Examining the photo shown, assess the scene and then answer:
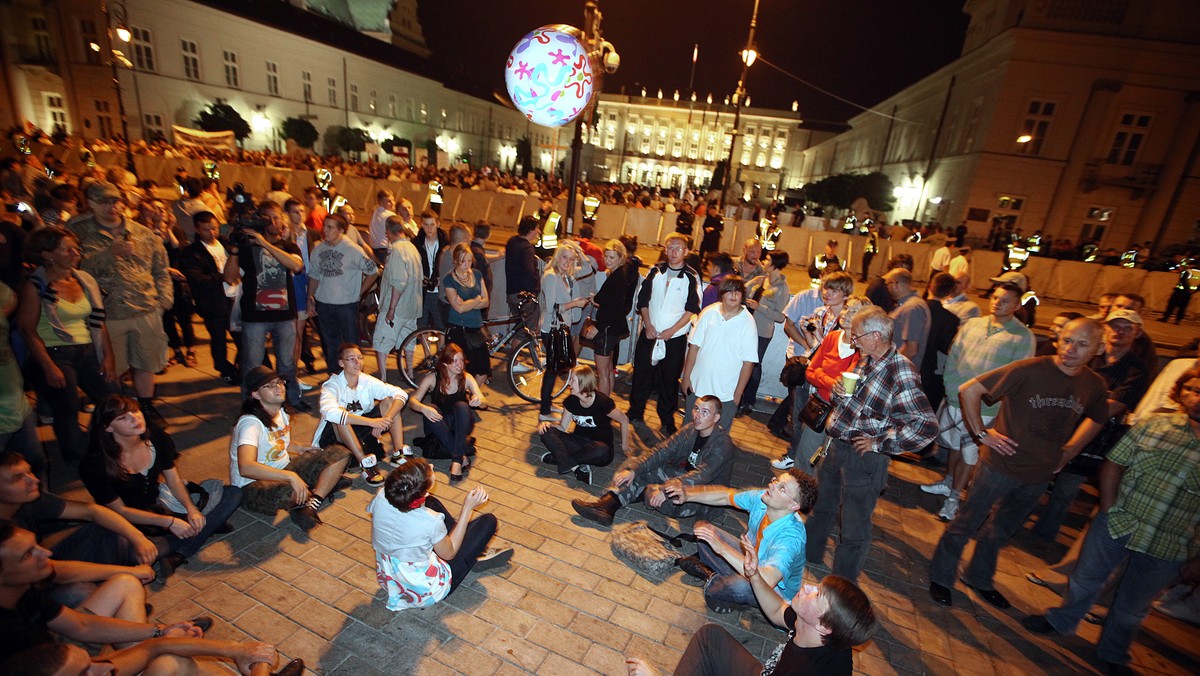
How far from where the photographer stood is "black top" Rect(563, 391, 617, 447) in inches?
217

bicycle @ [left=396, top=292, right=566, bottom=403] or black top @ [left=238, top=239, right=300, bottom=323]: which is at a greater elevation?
black top @ [left=238, top=239, right=300, bottom=323]

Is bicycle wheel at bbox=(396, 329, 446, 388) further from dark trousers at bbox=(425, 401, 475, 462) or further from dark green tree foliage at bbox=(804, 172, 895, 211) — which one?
dark green tree foliage at bbox=(804, 172, 895, 211)

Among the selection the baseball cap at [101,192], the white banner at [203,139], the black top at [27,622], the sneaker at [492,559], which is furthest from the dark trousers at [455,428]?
the white banner at [203,139]

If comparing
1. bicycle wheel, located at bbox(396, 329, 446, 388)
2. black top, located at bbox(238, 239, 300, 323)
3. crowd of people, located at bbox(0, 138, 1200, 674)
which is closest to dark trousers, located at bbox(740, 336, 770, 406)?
crowd of people, located at bbox(0, 138, 1200, 674)

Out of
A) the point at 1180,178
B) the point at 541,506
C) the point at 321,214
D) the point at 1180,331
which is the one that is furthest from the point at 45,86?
the point at 1180,178

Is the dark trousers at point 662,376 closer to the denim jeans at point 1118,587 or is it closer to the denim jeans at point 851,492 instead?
the denim jeans at point 851,492

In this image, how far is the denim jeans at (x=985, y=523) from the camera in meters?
4.04

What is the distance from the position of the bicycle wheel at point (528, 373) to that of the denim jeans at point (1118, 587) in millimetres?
5372

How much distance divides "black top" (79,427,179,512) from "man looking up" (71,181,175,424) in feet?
5.55

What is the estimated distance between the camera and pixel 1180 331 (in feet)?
44.1

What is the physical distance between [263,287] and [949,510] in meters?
7.98

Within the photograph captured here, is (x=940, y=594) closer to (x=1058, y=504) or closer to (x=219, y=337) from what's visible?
(x=1058, y=504)

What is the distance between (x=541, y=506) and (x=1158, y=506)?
4.66 m

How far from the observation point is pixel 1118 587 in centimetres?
383
